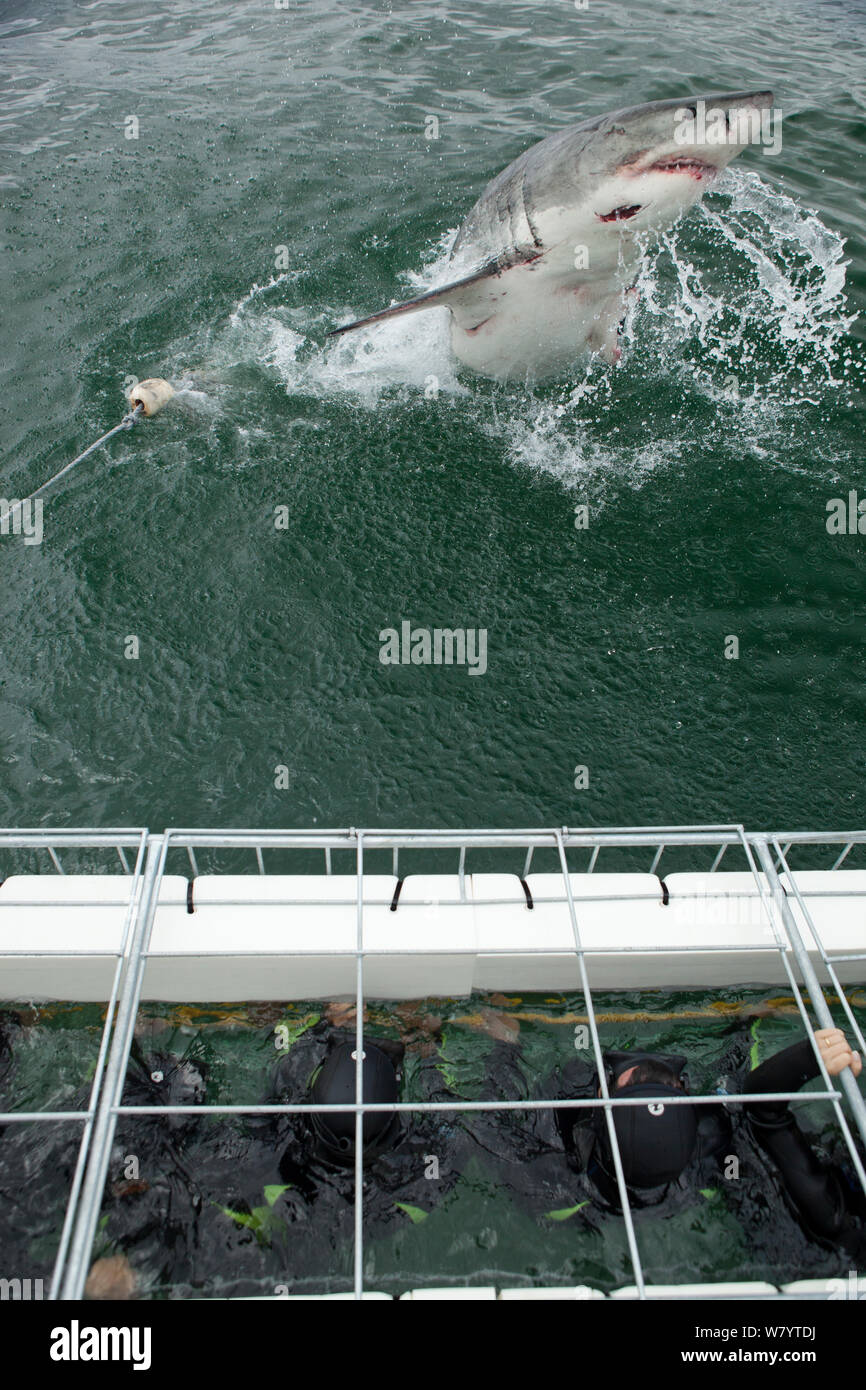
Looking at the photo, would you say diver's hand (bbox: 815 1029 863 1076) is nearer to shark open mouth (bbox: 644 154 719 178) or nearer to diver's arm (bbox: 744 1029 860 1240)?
diver's arm (bbox: 744 1029 860 1240)

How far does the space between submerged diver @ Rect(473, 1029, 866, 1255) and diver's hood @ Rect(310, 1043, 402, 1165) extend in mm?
747

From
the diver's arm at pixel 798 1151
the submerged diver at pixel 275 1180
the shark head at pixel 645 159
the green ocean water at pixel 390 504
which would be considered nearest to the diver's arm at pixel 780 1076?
the diver's arm at pixel 798 1151

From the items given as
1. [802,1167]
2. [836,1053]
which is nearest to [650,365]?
[836,1053]

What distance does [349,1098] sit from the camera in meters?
5.31

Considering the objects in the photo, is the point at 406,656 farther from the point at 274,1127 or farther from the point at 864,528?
the point at 864,528

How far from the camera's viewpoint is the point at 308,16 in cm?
2272

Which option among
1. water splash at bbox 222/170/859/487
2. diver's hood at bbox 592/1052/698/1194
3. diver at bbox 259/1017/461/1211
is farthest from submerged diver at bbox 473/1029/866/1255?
water splash at bbox 222/170/859/487

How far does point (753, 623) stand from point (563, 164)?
201 inches

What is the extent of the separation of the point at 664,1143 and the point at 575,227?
27.2ft

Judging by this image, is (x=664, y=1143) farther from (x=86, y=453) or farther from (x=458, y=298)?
(x=86, y=453)
